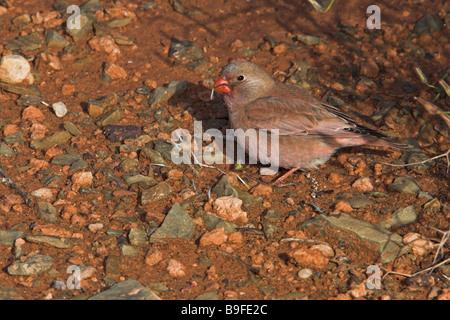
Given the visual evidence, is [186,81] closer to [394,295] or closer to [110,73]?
[110,73]

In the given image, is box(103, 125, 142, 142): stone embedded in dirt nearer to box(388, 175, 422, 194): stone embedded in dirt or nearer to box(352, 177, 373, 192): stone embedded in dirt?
box(352, 177, 373, 192): stone embedded in dirt

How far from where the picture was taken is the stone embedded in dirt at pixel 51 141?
18.6ft

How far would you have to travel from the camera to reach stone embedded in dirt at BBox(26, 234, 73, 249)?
179 inches

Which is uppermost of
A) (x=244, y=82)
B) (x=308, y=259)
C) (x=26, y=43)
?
(x=244, y=82)

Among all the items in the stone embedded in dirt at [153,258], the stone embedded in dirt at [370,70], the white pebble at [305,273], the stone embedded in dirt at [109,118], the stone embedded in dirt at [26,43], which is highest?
the stone embedded in dirt at [370,70]

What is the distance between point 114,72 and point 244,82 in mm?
1714

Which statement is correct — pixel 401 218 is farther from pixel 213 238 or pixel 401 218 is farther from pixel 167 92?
pixel 167 92

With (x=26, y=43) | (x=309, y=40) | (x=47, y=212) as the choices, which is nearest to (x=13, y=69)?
(x=26, y=43)

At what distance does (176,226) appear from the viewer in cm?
478

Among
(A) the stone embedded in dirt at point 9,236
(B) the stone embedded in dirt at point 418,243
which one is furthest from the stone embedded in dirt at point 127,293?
(B) the stone embedded in dirt at point 418,243

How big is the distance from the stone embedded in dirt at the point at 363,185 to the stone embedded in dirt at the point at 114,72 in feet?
10.2

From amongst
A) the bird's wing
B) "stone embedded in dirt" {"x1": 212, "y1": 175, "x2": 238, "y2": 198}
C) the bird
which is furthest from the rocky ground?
the bird's wing

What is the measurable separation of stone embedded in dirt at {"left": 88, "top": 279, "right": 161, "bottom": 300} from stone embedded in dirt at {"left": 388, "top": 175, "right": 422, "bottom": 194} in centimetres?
265

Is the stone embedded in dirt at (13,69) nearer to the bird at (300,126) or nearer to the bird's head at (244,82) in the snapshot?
the bird's head at (244,82)
